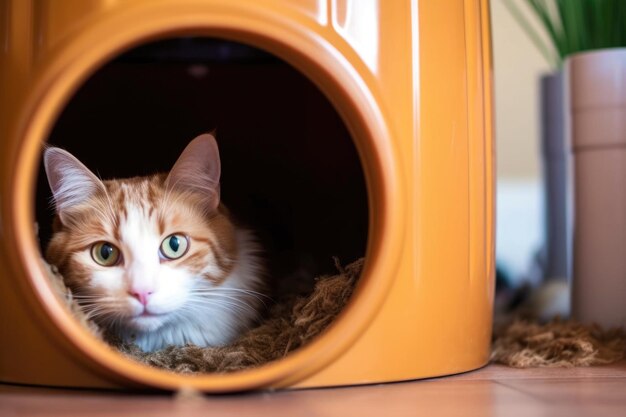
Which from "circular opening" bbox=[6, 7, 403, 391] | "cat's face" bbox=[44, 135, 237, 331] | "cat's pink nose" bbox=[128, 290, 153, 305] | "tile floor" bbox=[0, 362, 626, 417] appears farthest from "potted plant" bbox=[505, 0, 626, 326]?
"cat's pink nose" bbox=[128, 290, 153, 305]

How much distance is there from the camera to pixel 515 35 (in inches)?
103

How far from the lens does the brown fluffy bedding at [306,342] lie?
46.4 inches

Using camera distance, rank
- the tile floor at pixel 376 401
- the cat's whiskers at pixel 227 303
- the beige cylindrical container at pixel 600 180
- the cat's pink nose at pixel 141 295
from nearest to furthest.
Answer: the tile floor at pixel 376 401, the cat's pink nose at pixel 141 295, the cat's whiskers at pixel 227 303, the beige cylindrical container at pixel 600 180

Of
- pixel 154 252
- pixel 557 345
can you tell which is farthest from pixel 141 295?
pixel 557 345

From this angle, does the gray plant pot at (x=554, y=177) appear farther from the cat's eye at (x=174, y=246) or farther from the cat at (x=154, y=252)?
the cat's eye at (x=174, y=246)

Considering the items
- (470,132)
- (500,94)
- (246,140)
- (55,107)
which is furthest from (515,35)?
(55,107)

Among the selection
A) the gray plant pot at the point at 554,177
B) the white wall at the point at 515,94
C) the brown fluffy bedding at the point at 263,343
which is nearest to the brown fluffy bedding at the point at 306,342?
the brown fluffy bedding at the point at 263,343

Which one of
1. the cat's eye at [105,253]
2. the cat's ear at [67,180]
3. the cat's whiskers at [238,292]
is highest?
the cat's ear at [67,180]

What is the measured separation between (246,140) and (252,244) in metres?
0.32

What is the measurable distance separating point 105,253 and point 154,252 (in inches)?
3.4

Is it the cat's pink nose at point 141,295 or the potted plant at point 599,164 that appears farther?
the potted plant at point 599,164

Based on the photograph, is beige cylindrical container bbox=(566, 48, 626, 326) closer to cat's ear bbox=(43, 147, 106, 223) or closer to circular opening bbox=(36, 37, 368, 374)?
circular opening bbox=(36, 37, 368, 374)

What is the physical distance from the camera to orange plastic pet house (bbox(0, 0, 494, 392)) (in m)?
1.05

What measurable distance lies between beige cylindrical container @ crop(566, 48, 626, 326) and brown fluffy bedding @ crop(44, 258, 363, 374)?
60cm
